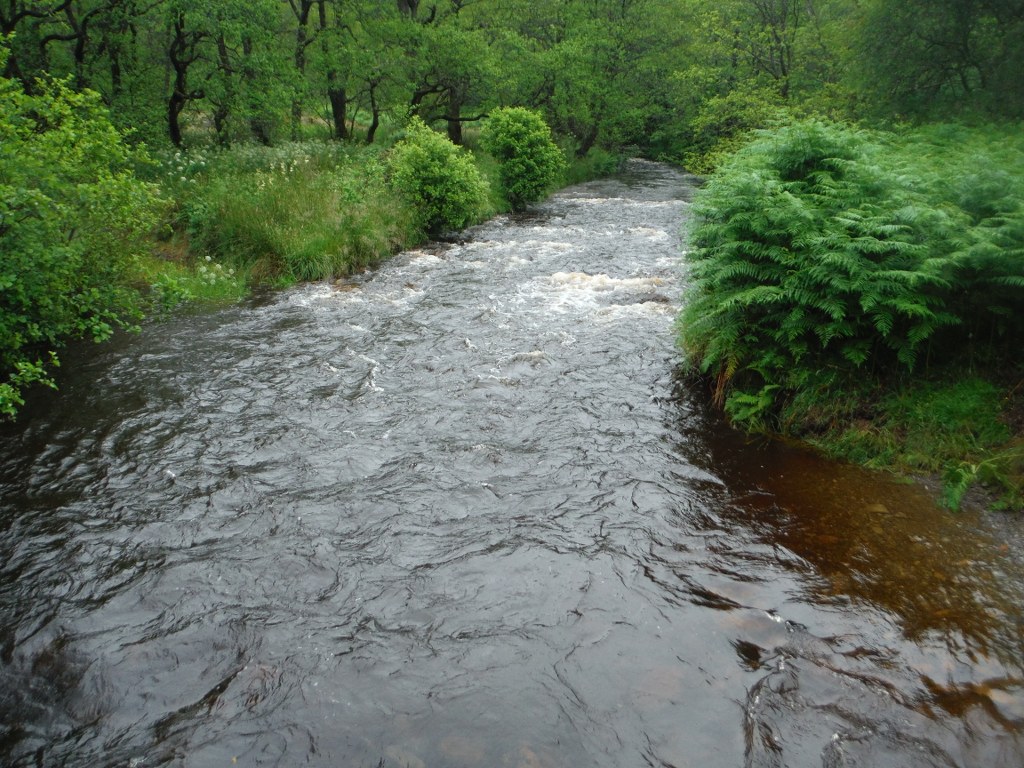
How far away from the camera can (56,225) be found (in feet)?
24.4

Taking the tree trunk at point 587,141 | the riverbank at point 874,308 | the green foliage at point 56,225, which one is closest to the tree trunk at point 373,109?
the tree trunk at point 587,141

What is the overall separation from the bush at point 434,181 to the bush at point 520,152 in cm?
460

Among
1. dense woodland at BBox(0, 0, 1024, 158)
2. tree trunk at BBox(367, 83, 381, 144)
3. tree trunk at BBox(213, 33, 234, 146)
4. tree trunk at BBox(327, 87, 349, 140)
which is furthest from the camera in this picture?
tree trunk at BBox(327, 87, 349, 140)

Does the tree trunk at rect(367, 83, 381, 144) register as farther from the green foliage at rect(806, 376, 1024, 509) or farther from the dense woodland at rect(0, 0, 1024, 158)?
the green foliage at rect(806, 376, 1024, 509)

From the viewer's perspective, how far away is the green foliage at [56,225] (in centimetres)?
680

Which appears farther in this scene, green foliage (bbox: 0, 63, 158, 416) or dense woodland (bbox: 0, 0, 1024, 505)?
dense woodland (bbox: 0, 0, 1024, 505)

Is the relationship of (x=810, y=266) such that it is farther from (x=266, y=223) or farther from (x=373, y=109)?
(x=373, y=109)

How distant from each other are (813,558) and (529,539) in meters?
2.50

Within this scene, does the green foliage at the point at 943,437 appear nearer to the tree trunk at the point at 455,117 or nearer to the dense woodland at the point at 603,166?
the dense woodland at the point at 603,166

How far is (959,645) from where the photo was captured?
468 centimetres

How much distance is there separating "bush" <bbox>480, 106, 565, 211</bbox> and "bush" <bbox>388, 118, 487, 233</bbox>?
460 cm

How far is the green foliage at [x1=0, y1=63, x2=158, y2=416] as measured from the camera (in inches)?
268

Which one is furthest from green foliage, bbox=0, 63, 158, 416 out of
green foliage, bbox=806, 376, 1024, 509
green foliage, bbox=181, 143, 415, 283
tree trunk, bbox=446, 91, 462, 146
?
tree trunk, bbox=446, 91, 462, 146

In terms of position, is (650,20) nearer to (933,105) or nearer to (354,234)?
(933,105)
